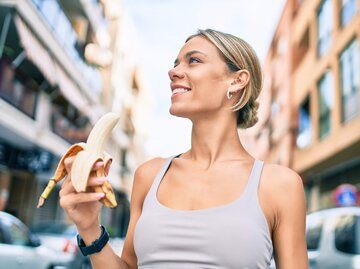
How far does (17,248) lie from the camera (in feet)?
23.3

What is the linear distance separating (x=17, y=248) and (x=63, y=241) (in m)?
3.16

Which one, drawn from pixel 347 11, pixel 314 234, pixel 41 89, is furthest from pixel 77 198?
pixel 41 89

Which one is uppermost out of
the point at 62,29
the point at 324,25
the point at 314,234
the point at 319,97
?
the point at 324,25

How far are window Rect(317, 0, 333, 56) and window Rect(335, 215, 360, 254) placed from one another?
13218mm

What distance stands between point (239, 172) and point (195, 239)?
0.94 feet

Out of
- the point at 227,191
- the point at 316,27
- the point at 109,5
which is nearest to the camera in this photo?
the point at 227,191

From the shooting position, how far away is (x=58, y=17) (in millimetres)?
17969

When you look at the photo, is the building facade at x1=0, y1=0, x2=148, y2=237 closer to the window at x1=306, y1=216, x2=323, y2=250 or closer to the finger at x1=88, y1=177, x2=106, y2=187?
the window at x1=306, y1=216, x2=323, y2=250

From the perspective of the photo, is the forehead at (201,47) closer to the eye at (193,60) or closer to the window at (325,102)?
the eye at (193,60)

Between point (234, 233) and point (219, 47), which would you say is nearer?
point (234, 233)

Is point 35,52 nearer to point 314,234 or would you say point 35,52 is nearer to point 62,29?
point 62,29

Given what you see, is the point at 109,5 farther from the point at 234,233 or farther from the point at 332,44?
the point at 234,233

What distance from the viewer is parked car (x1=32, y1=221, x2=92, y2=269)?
9727 mm

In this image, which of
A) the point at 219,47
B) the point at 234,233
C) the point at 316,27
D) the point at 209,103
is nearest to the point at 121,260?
the point at 234,233
